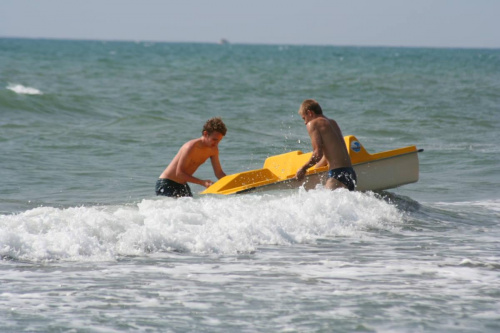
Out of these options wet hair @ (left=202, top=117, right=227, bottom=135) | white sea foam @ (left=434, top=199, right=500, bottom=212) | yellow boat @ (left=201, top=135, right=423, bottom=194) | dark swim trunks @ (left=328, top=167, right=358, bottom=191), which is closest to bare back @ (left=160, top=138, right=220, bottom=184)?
wet hair @ (left=202, top=117, right=227, bottom=135)

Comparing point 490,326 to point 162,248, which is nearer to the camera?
point 490,326

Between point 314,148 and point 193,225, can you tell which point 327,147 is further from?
point 193,225

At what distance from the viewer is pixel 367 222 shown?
838cm

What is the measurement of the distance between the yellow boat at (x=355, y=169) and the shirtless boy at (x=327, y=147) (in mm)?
236

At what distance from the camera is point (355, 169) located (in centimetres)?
926

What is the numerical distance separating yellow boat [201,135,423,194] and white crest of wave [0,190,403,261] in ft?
0.84

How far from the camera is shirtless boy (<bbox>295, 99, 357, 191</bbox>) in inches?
343

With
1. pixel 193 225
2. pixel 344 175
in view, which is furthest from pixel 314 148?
pixel 193 225

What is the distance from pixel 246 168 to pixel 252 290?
7.63m

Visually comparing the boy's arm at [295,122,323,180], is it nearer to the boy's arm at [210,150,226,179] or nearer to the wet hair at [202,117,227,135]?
the boy's arm at [210,150,226,179]

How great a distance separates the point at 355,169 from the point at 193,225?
8.49 feet

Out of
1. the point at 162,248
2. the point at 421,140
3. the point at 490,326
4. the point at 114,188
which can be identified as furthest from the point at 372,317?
the point at 421,140

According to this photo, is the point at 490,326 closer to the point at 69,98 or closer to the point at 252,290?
the point at 252,290

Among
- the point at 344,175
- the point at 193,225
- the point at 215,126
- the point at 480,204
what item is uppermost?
the point at 215,126
